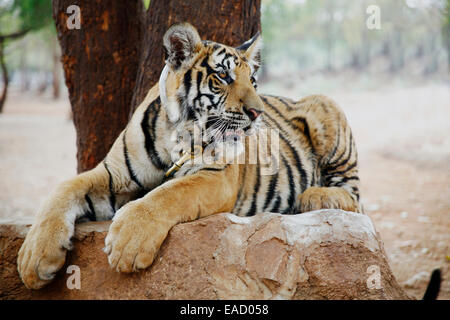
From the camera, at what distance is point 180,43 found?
7.59 feet

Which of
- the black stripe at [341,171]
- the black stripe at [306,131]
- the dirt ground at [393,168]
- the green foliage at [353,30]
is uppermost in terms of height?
the green foliage at [353,30]

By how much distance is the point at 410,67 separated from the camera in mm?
17875

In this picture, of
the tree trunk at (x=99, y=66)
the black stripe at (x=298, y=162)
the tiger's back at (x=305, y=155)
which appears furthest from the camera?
the tree trunk at (x=99, y=66)

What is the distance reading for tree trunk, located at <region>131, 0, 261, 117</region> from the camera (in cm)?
313

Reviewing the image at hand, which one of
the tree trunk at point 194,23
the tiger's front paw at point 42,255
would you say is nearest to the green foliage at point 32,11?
the tree trunk at point 194,23

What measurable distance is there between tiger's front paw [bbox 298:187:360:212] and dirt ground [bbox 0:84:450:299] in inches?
55.7

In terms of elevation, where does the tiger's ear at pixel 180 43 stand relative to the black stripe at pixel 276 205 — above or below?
above

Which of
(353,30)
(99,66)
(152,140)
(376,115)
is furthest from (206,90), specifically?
(353,30)

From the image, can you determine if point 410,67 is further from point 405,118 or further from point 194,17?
point 194,17

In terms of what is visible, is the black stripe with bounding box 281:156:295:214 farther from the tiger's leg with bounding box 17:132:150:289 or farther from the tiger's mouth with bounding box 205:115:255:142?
the tiger's leg with bounding box 17:132:150:289

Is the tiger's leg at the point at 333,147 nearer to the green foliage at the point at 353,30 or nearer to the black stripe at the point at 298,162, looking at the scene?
the black stripe at the point at 298,162

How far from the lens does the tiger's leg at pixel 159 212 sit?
74.6 inches

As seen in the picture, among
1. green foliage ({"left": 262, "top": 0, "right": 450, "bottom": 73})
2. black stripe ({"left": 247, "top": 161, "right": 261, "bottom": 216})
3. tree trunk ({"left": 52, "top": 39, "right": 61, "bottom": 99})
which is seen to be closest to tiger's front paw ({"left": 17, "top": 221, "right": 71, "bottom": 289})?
black stripe ({"left": 247, "top": 161, "right": 261, "bottom": 216})

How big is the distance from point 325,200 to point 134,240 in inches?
51.8
